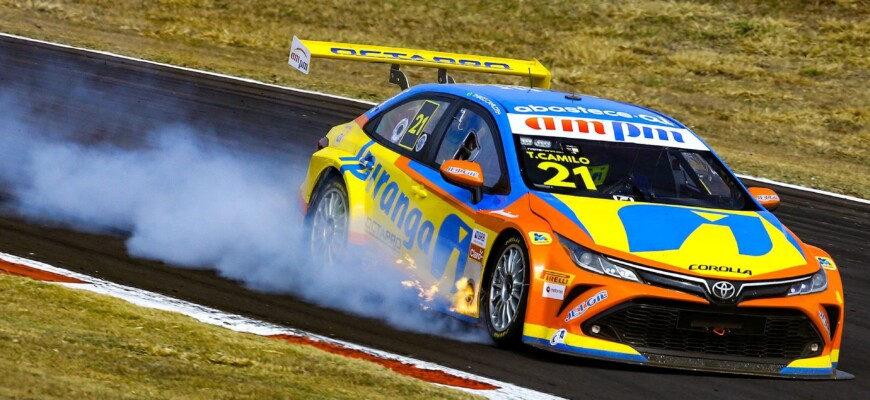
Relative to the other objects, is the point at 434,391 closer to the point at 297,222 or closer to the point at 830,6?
the point at 297,222

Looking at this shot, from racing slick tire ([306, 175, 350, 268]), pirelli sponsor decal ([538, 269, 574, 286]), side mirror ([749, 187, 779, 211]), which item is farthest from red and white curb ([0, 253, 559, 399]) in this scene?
side mirror ([749, 187, 779, 211])

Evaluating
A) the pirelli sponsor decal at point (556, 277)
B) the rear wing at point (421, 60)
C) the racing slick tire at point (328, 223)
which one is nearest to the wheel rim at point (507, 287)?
the pirelli sponsor decal at point (556, 277)

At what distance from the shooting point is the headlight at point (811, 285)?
6.85m

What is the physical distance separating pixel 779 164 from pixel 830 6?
11.7 m

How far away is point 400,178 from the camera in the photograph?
8281 mm

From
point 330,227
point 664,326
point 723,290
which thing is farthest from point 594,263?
point 330,227

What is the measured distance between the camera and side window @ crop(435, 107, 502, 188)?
25.6ft

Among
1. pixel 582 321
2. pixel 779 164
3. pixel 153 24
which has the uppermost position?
pixel 153 24

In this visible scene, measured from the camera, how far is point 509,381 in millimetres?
6414

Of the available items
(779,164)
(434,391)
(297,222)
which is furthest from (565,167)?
(779,164)

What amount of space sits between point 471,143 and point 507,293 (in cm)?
133

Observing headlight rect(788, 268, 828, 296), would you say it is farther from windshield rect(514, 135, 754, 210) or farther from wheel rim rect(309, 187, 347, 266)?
wheel rim rect(309, 187, 347, 266)

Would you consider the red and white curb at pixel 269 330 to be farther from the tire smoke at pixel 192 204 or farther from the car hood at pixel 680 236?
the car hood at pixel 680 236

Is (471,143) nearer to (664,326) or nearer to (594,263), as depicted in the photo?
(594,263)
